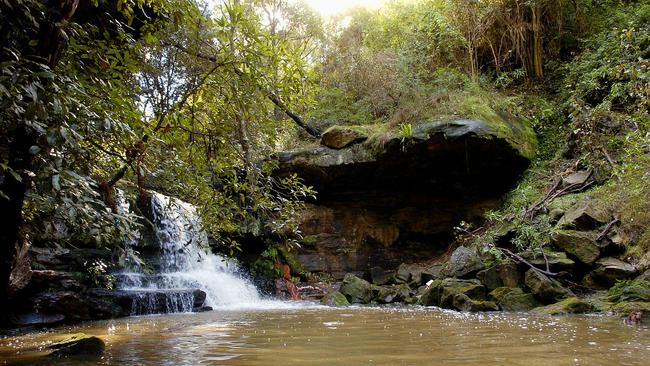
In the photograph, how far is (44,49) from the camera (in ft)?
11.2

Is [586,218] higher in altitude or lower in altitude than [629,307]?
higher

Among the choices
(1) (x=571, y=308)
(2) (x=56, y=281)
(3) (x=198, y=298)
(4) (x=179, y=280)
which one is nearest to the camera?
(1) (x=571, y=308)

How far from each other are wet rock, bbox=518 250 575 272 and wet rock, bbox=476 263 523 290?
40 centimetres

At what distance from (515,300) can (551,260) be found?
63.1 inches

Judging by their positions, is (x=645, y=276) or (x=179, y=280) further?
(x=179, y=280)

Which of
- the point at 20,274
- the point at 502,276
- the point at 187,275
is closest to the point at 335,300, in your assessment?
the point at 502,276

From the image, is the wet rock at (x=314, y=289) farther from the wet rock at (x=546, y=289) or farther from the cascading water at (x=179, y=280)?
the wet rock at (x=546, y=289)

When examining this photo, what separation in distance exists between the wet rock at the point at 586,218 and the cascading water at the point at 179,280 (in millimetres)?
7525

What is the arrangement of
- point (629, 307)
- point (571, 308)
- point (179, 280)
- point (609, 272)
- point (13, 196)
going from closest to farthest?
point (13, 196) → point (629, 307) → point (571, 308) → point (609, 272) → point (179, 280)

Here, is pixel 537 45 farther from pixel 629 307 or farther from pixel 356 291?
pixel 629 307

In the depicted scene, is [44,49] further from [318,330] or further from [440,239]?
[440,239]

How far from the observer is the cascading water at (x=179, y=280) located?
32.0 ft

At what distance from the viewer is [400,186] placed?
15273mm

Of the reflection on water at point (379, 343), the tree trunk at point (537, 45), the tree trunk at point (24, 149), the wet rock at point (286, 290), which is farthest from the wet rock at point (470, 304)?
the tree trunk at point (537, 45)
